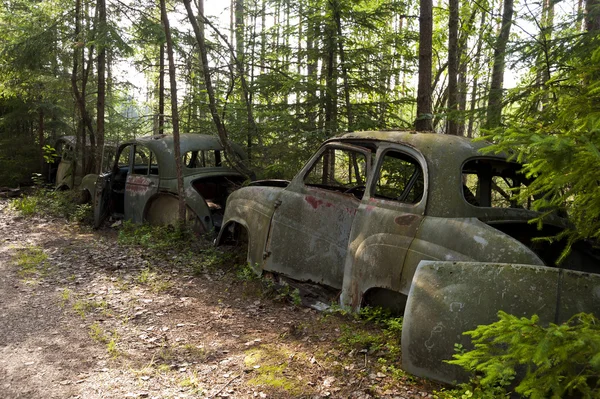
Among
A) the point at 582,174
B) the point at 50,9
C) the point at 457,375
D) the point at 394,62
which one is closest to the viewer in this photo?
the point at 582,174

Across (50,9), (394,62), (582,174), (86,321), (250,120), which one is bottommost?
(86,321)

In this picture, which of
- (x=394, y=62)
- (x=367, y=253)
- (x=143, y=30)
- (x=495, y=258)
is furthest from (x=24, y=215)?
(x=495, y=258)

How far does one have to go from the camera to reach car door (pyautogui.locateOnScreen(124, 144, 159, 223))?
922 cm

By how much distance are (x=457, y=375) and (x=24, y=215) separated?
11.9 metres

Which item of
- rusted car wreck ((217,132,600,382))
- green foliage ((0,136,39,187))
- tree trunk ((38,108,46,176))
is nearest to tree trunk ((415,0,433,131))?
rusted car wreck ((217,132,600,382))

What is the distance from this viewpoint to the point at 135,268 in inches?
280

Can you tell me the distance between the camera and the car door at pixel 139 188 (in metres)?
9.22

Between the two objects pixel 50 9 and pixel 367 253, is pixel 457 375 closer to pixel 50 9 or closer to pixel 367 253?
pixel 367 253

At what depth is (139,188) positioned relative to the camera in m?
9.35

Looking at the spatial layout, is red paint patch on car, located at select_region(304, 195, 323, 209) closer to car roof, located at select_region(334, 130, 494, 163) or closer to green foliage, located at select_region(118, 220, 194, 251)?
car roof, located at select_region(334, 130, 494, 163)

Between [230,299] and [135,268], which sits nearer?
[230,299]

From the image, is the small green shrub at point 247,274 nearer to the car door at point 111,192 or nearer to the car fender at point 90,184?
the car door at point 111,192

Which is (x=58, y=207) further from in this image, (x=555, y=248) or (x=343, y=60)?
(x=555, y=248)

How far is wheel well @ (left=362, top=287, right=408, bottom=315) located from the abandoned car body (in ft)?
15.5
